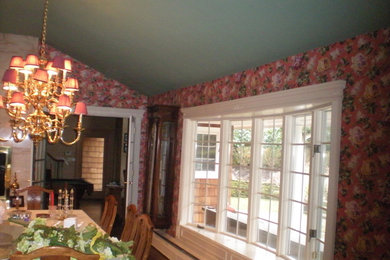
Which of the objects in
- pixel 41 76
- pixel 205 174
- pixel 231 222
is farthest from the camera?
pixel 205 174

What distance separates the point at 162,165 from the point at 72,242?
475 cm

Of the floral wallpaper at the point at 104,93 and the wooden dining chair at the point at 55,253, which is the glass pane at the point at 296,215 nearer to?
the wooden dining chair at the point at 55,253

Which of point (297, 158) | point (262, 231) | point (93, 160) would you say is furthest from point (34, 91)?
point (93, 160)

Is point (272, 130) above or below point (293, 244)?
above

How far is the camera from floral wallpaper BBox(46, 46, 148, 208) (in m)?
8.08

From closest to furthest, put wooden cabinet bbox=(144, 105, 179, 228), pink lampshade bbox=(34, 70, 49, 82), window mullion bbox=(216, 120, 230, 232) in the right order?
1. pink lampshade bbox=(34, 70, 49, 82)
2. window mullion bbox=(216, 120, 230, 232)
3. wooden cabinet bbox=(144, 105, 179, 228)

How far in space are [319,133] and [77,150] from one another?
32.8 feet

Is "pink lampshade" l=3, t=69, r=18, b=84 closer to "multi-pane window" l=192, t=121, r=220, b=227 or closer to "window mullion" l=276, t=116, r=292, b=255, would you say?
"window mullion" l=276, t=116, r=292, b=255

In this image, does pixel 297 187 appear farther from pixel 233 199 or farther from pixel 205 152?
pixel 205 152

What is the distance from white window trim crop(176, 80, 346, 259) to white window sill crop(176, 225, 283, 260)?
0.71 ft

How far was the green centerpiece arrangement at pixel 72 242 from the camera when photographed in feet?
7.50

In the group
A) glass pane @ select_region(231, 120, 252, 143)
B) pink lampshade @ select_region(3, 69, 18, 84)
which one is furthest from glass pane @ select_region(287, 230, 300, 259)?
pink lampshade @ select_region(3, 69, 18, 84)

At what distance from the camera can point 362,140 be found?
327 centimetres

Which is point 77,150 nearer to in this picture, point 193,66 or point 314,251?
point 193,66
